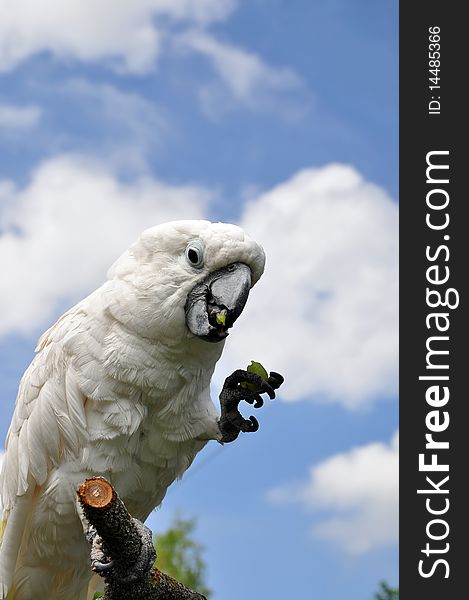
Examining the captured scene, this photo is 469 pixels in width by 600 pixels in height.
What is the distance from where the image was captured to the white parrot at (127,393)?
12.7ft

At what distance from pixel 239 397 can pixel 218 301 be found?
0.60 m

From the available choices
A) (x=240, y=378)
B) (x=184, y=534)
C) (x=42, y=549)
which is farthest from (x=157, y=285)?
(x=184, y=534)

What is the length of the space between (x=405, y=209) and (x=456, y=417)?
140cm

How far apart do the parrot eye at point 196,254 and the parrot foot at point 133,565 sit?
47.2 inches

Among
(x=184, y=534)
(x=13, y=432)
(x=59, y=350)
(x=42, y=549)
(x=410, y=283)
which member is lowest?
(x=42, y=549)

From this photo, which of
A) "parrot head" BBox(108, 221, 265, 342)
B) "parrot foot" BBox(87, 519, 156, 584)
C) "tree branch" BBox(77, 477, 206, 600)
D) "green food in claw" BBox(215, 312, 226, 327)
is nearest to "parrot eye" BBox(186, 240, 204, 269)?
"parrot head" BBox(108, 221, 265, 342)

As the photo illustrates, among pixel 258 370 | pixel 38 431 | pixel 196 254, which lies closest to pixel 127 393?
pixel 38 431

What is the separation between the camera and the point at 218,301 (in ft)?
12.6

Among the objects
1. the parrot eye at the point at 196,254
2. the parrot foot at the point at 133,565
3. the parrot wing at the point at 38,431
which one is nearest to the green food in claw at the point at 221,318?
the parrot eye at the point at 196,254

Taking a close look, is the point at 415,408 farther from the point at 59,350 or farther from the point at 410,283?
the point at 59,350

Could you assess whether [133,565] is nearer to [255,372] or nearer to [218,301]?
[255,372]

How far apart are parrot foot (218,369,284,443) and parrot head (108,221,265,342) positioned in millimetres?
350

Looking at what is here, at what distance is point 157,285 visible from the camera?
12.8ft

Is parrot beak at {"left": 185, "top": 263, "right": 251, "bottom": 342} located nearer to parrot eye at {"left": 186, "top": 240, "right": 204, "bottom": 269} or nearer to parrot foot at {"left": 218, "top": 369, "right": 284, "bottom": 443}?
parrot eye at {"left": 186, "top": 240, "right": 204, "bottom": 269}
